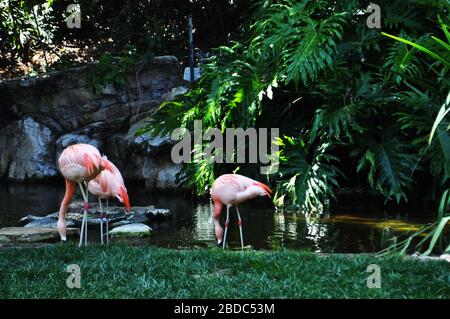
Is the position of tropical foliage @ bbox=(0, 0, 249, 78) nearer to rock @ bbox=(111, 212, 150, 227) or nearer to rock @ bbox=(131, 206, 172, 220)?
rock @ bbox=(131, 206, 172, 220)

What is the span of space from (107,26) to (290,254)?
10759mm

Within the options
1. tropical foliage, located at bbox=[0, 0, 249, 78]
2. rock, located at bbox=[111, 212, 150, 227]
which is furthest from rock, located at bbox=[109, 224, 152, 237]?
tropical foliage, located at bbox=[0, 0, 249, 78]

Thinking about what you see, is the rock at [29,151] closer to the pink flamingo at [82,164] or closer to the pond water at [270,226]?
the pond water at [270,226]

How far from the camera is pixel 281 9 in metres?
8.24

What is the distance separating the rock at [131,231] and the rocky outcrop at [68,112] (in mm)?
4583

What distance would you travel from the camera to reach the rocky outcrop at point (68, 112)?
11.4 meters

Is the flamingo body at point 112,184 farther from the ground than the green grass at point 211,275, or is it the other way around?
the flamingo body at point 112,184

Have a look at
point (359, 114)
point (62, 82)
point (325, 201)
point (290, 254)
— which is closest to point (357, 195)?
point (325, 201)

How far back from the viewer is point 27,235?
5973 millimetres

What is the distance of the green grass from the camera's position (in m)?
3.13

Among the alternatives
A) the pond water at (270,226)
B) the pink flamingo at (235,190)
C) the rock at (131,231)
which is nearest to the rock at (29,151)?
the pond water at (270,226)

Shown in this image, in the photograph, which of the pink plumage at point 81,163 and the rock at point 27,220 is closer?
the pink plumage at point 81,163

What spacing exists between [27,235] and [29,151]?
5.90 metres

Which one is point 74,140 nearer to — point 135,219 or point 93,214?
point 93,214
